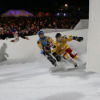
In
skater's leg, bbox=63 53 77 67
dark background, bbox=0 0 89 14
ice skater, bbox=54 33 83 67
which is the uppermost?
dark background, bbox=0 0 89 14

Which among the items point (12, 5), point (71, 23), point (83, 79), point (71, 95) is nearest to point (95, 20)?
point (83, 79)

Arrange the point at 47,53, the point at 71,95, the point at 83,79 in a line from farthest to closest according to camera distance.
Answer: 1. the point at 47,53
2. the point at 83,79
3. the point at 71,95

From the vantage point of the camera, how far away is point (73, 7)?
144 ft

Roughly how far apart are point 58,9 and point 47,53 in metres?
39.9

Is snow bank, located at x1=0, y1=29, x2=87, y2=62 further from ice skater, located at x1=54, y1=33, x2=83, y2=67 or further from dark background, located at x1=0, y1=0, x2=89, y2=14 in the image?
dark background, located at x1=0, y1=0, x2=89, y2=14

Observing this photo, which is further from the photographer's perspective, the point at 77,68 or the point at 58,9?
the point at 58,9

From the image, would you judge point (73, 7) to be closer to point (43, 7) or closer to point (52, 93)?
point (43, 7)

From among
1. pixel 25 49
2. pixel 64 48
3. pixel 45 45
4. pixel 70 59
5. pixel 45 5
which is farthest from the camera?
pixel 45 5

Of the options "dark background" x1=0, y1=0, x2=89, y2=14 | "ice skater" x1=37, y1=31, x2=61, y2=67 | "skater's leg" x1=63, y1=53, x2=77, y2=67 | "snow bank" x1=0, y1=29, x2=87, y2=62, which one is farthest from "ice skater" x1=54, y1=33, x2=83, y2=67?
"dark background" x1=0, y1=0, x2=89, y2=14

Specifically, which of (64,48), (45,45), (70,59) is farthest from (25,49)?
(70,59)

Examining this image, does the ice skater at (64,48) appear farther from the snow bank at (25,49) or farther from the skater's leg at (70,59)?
the snow bank at (25,49)

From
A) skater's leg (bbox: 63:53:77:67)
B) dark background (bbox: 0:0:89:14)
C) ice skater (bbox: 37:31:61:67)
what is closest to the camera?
skater's leg (bbox: 63:53:77:67)

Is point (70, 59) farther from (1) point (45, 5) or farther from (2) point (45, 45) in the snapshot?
(1) point (45, 5)

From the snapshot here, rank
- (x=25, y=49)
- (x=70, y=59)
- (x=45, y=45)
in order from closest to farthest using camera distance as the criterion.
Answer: (x=70, y=59) < (x=45, y=45) < (x=25, y=49)
